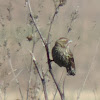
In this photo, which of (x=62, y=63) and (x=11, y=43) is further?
(x=11, y=43)

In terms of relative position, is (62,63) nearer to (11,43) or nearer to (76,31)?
(76,31)

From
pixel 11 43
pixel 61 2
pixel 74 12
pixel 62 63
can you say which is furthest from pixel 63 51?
pixel 11 43

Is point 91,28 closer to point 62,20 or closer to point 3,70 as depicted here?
point 62,20

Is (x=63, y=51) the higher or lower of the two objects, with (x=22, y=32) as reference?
higher

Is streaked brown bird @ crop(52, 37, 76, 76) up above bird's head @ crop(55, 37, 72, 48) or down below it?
below

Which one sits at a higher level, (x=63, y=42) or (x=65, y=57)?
(x=63, y=42)

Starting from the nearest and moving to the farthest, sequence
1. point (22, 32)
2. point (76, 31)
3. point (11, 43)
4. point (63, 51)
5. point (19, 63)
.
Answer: point (63, 51)
point (22, 32)
point (76, 31)
point (11, 43)
point (19, 63)

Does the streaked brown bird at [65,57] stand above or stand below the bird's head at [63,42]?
below

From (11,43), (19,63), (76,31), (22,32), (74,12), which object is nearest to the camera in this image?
(74,12)

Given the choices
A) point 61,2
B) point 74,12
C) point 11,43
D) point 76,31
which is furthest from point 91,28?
point 61,2

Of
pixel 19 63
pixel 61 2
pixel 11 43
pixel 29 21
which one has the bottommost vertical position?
pixel 19 63
